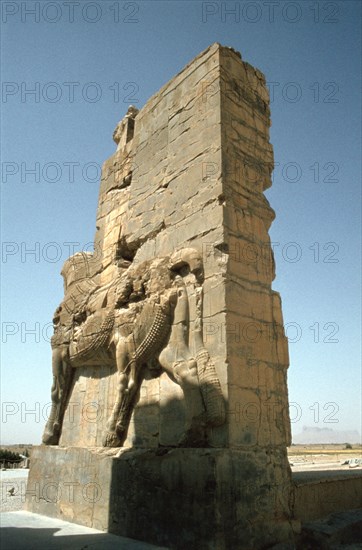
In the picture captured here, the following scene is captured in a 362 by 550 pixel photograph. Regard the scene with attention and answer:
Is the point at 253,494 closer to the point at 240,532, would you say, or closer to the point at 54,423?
the point at 240,532

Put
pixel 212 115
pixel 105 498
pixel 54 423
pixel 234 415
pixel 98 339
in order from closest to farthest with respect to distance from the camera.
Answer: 1. pixel 234 415
2. pixel 105 498
3. pixel 212 115
4. pixel 98 339
5. pixel 54 423

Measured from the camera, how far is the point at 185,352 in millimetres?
3492

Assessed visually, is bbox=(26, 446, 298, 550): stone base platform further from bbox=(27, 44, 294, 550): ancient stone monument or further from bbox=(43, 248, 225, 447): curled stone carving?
bbox=(43, 248, 225, 447): curled stone carving

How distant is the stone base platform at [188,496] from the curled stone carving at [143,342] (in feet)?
0.77

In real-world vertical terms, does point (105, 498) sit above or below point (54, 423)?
below

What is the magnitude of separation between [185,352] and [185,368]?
0.15 m

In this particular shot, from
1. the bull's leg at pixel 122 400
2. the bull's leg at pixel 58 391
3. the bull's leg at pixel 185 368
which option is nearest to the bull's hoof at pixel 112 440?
the bull's leg at pixel 122 400

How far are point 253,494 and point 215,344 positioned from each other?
1.06 metres

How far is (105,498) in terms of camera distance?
360 cm

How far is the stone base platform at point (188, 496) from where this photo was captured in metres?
2.81

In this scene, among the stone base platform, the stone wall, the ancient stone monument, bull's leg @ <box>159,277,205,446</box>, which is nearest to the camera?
the stone base platform

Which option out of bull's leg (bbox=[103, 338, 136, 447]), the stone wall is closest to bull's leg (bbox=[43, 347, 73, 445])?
the stone wall

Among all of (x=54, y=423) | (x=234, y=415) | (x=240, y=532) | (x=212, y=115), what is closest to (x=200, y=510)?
(x=240, y=532)

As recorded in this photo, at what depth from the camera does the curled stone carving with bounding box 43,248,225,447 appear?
10.6 feet
